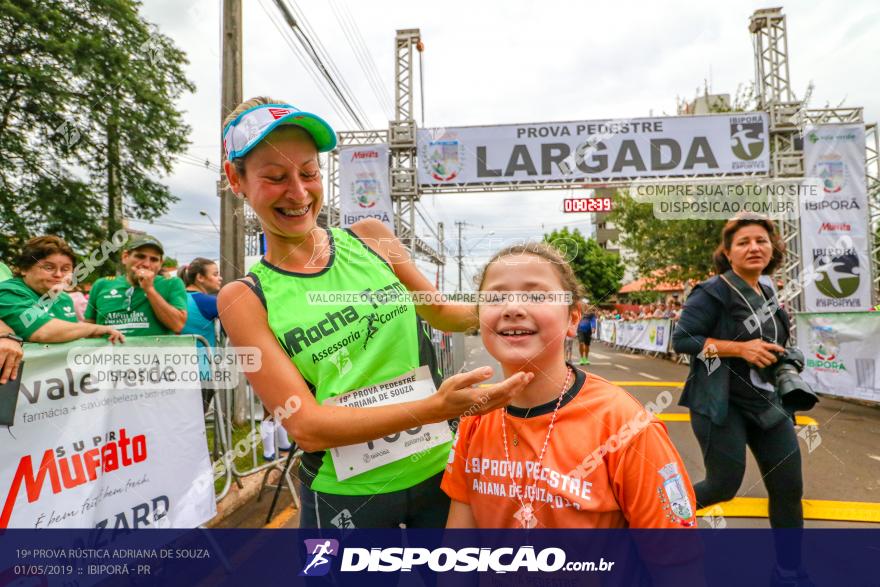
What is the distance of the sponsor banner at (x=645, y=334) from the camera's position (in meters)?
13.5

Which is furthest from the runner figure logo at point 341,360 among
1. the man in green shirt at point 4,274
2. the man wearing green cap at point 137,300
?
the man wearing green cap at point 137,300

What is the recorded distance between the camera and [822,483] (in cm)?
387

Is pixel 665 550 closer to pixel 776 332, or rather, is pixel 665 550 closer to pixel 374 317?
pixel 374 317

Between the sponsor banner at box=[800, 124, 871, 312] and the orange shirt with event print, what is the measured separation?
10257 millimetres

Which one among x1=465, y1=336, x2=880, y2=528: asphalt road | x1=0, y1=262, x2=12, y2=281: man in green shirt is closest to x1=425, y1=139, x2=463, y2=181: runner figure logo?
x1=465, y1=336, x2=880, y2=528: asphalt road

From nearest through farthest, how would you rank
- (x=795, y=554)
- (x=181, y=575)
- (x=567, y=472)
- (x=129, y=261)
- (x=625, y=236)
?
1. (x=567, y=472)
2. (x=795, y=554)
3. (x=181, y=575)
4. (x=129, y=261)
5. (x=625, y=236)

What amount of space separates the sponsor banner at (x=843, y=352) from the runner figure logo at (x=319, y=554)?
805cm

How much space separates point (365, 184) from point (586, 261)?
29.9 ft

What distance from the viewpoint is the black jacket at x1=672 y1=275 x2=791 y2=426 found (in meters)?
2.38

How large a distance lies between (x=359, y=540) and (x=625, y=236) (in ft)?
56.6

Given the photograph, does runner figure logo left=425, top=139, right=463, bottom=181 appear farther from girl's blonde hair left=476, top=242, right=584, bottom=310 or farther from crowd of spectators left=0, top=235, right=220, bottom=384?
girl's blonde hair left=476, top=242, right=584, bottom=310

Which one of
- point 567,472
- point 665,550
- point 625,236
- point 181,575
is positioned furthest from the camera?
point 625,236

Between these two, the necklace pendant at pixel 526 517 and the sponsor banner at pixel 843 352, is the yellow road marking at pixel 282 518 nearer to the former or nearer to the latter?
the necklace pendant at pixel 526 517

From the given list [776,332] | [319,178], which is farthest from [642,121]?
[319,178]
